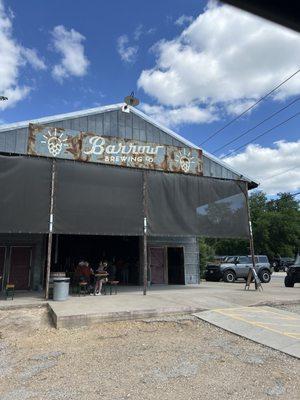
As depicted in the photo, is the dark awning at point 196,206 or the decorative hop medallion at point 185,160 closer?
the dark awning at point 196,206

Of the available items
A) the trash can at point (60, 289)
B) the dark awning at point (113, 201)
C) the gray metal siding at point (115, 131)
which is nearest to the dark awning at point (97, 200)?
the dark awning at point (113, 201)

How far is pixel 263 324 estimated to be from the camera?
10211mm

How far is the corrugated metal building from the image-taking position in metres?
17.0

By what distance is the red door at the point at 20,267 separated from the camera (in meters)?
17.4

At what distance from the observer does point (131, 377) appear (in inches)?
265

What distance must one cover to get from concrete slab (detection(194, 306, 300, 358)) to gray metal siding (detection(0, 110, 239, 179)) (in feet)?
32.6

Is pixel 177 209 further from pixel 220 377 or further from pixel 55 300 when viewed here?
pixel 220 377

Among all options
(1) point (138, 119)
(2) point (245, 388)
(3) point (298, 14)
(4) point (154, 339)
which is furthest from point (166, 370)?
(1) point (138, 119)

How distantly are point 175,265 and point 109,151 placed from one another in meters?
7.63

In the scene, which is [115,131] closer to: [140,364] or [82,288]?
[82,288]

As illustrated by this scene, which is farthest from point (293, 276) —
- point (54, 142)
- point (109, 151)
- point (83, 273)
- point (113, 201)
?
point (54, 142)

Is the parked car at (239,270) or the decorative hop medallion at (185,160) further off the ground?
the decorative hop medallion at (185,160)

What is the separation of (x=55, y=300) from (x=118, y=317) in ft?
10.8

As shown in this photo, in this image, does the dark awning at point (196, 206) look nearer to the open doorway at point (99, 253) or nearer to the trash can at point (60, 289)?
the trash can at point (60, 289)
